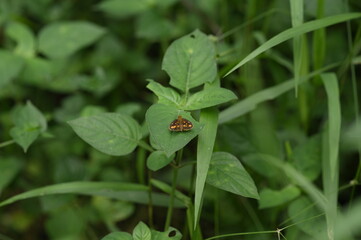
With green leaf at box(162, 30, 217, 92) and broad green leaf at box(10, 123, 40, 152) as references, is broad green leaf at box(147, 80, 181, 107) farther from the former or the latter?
broad green leaf at box(10, 123, 40, 152)

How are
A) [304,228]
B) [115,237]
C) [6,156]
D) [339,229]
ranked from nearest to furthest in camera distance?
[339,229]
[115,237]
[304,228]
[6,156]

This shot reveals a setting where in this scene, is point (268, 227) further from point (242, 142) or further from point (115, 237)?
point (115, 237)

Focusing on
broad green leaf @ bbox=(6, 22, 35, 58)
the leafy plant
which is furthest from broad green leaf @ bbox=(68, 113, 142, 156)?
broad green leaf @ bbox=(6, 22, 35, 58)

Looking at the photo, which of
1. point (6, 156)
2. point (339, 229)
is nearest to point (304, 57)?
point (339, 229)

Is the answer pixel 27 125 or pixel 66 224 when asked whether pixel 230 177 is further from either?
pixel 66 224

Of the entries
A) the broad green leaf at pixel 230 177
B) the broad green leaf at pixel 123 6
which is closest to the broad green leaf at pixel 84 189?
the broad green leaf at pixel 230 177

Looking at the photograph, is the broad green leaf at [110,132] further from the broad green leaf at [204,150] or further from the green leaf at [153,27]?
the green leaf at [153,27]
